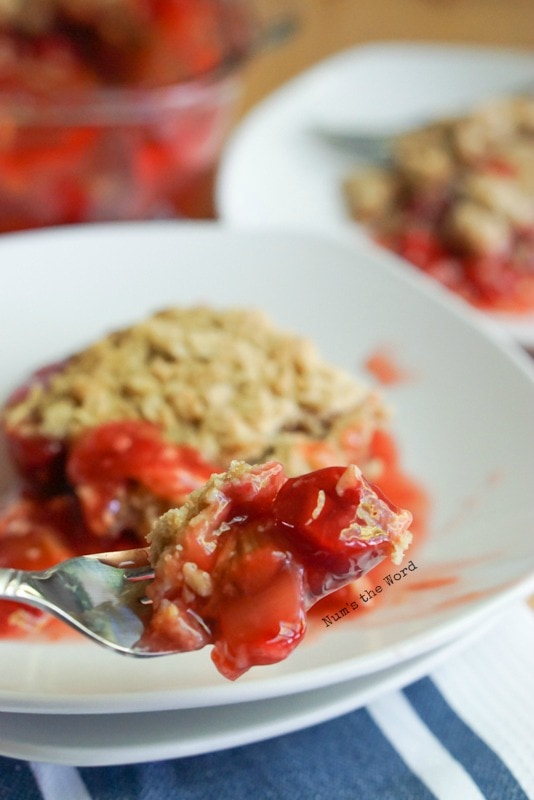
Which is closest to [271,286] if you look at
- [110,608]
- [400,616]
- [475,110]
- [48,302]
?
[48,302]

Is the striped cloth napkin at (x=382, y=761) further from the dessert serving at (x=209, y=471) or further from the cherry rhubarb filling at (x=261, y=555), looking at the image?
the cherry rhubarb filling at (x=261, y=555)

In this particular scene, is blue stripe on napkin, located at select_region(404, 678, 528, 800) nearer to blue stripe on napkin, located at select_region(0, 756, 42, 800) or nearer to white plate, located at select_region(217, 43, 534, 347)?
blue stripe on napkin, located at select_region(0, 756, 42, 800)

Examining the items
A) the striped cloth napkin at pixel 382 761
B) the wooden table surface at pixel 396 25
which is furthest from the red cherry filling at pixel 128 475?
the wooden table surface at pixel 396 25

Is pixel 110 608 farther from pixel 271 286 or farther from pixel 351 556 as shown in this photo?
pixel 271 286

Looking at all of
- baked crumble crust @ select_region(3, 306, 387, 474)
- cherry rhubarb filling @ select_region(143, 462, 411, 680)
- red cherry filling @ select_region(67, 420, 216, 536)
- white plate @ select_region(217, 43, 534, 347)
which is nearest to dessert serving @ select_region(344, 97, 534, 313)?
white plate @ select_region(217, 43, 534, 347)

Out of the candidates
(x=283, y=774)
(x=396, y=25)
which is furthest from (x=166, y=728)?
(x=396, y=25)

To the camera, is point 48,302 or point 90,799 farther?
point 48,302

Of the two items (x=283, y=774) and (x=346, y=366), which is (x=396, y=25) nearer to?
(x=346, y=366)
